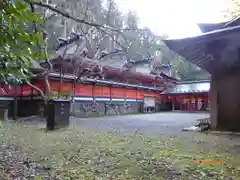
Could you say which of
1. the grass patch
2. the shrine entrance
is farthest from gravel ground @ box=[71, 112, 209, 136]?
the grass patch

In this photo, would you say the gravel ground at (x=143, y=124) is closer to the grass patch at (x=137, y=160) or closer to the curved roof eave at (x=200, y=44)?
the curved roof eave at (x=200, y=44)

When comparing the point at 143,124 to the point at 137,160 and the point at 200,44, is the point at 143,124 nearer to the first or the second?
the point at 200,44

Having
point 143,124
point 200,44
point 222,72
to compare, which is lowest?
point 143,124

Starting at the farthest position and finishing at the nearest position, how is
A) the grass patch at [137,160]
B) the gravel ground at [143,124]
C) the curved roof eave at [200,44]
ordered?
1. the gravel ground at [143,124]
2. the curved roof eave at [200,44]
3. the grass patch at [137,160]

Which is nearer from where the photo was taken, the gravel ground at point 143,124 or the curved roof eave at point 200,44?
the curved roof eave at point 200,44

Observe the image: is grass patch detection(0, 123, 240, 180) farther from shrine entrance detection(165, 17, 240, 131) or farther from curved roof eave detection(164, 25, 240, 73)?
curved roof eave detection(164, 25, 240, 73)

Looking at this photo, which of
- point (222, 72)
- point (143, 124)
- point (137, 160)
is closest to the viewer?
point (137, 160)

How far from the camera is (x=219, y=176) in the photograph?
3977 millimetres

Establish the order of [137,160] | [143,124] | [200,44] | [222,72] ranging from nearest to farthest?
[137,160] < [200,44] < [222,72] < [143,124]

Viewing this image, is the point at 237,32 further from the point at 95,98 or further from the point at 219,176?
the point at 95,98

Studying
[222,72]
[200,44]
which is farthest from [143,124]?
[200,44]

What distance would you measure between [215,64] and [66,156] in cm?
682

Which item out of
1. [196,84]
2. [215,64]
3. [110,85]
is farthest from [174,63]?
[215,64]

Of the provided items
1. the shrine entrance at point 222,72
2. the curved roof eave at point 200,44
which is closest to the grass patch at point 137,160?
the shrine entrance at point 222,72
